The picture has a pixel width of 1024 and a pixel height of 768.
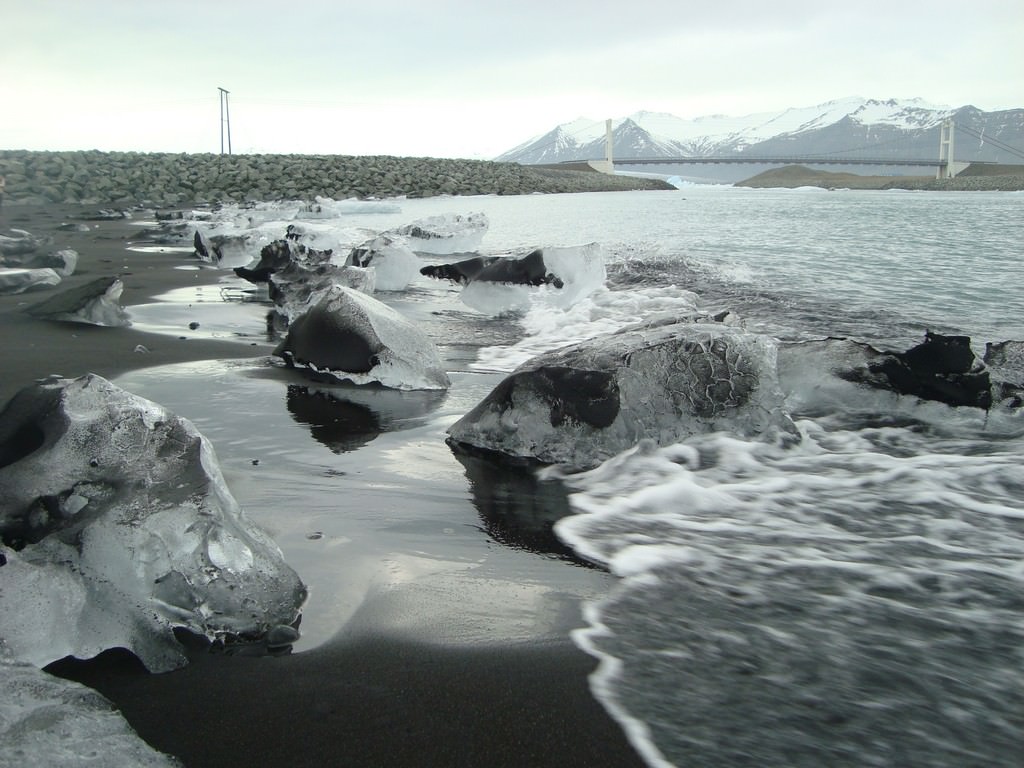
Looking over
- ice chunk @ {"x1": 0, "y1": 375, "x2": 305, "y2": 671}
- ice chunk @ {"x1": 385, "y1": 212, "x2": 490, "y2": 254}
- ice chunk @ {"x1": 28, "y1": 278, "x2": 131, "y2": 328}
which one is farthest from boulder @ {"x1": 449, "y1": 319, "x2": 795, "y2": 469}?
ice chunk @ {"x1": 385, "y1": 212, "x2": 490, "y2": 254}

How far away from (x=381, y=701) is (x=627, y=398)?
1.87m

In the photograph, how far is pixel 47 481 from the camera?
1823 mm

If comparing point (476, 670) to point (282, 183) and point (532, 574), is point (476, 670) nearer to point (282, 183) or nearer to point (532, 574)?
point (532, 574)

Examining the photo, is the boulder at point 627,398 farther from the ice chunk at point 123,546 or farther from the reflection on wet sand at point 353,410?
the ice chunk at point 123,546

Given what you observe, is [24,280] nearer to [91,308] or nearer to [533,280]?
[91,308]

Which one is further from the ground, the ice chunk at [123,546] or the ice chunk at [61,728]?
the ice chunk at [123,546]

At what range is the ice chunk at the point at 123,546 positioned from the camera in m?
1.59

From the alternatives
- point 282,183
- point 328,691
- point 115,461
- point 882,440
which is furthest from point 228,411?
point 282,183

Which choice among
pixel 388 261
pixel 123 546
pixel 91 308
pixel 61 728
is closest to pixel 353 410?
pixel 123 546

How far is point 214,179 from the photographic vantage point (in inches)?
1070

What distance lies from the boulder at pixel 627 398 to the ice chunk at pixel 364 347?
0.89 metres

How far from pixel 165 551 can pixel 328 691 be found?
53 cm

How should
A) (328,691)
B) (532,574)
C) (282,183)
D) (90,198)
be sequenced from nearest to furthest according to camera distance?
(328,691)
(532,574)
(90,198)
(282,183)

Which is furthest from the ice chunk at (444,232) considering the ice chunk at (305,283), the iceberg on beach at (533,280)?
the ice chunk at (305,283)
